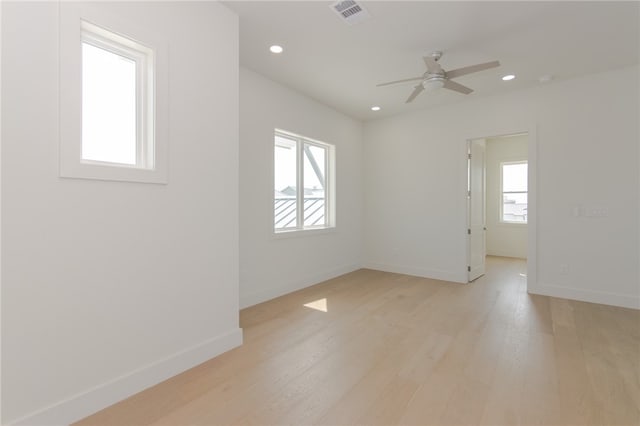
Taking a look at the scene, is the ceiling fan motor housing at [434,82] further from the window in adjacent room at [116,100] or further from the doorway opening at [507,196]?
the doorway opening at [507,196]

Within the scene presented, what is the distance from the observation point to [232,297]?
2557 millimetres

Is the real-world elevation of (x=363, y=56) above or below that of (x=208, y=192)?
above

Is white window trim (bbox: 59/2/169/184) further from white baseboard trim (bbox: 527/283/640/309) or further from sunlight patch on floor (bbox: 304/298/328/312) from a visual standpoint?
white baseboard trim (bbox: 527/283/640/309)

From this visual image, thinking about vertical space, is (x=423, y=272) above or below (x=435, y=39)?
below

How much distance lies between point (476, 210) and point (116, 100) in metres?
5.03

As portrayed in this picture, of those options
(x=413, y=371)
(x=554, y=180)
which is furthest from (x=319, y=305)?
(x=554, y=180)

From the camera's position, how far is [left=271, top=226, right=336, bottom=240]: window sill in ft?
13.3

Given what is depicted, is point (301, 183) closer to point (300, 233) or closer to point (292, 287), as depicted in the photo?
point (300, 233)

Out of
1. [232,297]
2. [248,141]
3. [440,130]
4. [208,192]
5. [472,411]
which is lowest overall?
[472,411]

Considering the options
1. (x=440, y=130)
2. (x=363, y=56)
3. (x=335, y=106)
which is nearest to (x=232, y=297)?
(x=363, y=56)

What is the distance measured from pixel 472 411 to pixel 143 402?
200 centimetres

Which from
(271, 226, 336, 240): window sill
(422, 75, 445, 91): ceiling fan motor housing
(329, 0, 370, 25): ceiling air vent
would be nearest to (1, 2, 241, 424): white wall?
(329, 0, 370, 25): ceiling air vent

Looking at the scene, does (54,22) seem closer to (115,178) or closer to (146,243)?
(115,178)

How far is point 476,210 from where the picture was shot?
498 centimetres
